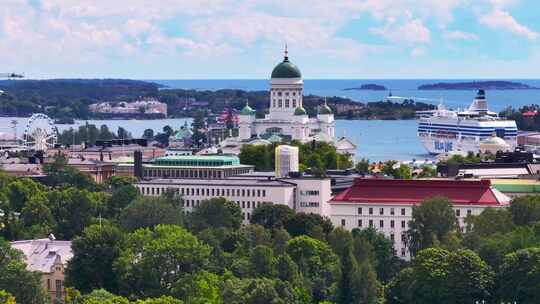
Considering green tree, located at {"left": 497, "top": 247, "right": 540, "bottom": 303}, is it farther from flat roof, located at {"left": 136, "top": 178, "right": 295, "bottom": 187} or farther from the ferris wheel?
the ferris wheel

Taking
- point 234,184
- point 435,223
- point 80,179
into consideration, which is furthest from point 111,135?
point 435,223

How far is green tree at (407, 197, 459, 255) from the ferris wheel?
56.5 meters

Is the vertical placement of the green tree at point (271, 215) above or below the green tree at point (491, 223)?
below

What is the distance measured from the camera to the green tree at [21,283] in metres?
50.6

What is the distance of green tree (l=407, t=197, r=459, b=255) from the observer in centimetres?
6334

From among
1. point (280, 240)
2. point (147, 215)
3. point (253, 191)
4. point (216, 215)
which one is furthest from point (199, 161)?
point (280, 240)

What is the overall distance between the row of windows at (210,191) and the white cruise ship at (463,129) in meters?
56.0

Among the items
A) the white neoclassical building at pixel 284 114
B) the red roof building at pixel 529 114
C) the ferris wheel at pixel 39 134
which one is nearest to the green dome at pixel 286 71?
the white neoclassical building at pixel 284 114

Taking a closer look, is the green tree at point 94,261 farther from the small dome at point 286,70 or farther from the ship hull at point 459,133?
the ship hull at point 459,133

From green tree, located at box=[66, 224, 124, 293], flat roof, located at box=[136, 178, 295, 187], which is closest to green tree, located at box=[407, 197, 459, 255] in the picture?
flat roof, located at box=[136, 178, 295, 187]

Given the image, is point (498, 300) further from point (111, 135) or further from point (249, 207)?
point (111, 135)

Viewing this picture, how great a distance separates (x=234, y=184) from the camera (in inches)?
2955

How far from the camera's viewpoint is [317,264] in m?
56.4

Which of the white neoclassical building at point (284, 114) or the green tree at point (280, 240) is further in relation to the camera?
the white neoclassical building at point (284, 114)
